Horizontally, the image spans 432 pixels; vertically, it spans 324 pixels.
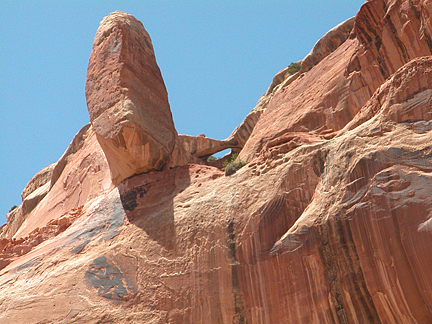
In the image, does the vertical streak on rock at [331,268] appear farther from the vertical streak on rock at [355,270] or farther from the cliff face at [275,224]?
the vertical streak on rock at [355,270]

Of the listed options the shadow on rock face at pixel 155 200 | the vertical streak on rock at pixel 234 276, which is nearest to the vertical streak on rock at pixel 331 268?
the vertical streak on rock at pixel 234 276

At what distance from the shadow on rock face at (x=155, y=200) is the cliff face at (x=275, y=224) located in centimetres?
5

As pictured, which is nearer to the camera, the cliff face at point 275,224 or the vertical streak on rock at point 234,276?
the cliff face at point 275,224

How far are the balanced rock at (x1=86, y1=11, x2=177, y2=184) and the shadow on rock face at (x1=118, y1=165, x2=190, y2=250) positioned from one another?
79 cm

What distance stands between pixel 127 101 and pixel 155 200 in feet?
13.6

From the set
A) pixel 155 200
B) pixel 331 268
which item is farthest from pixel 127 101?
pixel 331 268

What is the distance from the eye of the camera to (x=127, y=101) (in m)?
18.6

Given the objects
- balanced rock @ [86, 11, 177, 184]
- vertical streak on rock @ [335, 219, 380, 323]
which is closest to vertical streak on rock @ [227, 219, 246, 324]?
vertical streak on rock @ [335, 219, 380, 323]

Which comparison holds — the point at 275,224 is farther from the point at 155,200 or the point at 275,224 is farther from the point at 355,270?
the point at 155,200

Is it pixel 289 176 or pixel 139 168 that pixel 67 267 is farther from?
pixel 289 176

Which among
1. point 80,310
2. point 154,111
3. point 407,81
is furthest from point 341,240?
point 154,111

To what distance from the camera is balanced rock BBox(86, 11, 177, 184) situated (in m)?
18.4

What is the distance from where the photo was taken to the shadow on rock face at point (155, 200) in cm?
1537

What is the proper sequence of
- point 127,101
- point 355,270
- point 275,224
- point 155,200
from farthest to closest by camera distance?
1. point 127,101
2. point 155,200
3. point 275,224
4. point 355,270
